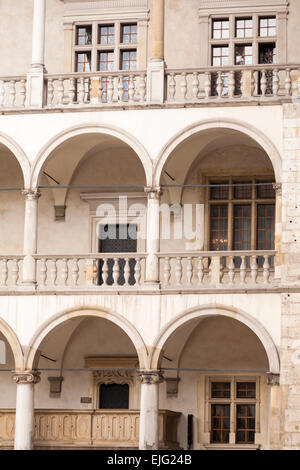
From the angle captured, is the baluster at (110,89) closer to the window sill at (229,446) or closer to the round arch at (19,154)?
the round arch at (19,154)

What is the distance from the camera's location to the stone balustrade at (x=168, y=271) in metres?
26.3

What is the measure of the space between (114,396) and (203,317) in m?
3.12

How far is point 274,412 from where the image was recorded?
84.0ft

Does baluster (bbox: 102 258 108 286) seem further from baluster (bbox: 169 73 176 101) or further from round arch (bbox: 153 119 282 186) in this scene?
baluster (bbox: 169 73 176 101)

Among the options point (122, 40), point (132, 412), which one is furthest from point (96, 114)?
point (132, 412)

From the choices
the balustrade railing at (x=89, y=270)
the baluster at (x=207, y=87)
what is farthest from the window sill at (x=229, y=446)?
the baluster at (x=207, y=87)

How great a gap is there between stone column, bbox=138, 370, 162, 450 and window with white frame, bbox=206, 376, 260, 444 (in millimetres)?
2351

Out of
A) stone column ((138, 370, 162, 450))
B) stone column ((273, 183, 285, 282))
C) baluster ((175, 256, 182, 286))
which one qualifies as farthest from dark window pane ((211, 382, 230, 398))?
stone column ((273, 183, 285, 282))

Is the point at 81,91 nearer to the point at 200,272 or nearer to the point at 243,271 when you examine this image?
the point at 200,272

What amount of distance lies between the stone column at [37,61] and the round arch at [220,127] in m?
2.39

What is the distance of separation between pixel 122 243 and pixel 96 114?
2.87 m

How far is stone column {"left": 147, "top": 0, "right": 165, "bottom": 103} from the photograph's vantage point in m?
27.0

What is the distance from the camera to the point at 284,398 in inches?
1008

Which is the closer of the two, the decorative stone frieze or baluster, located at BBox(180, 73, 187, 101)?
the decorative stone frieze
